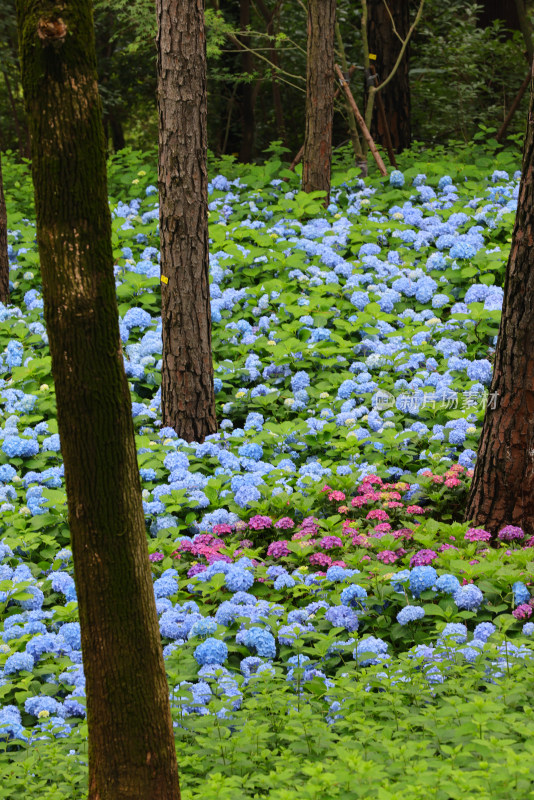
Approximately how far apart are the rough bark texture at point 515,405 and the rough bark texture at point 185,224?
2161 millimetres

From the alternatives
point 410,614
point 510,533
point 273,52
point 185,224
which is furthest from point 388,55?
point 410,614

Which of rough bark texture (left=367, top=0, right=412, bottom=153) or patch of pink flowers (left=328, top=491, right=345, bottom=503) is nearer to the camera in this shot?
patch of pink flowers (left=328, top=491, right=345, bottom=503)

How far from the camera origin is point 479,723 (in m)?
2.26

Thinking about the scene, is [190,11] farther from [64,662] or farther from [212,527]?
[64,662]

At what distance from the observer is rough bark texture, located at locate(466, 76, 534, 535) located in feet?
12.8

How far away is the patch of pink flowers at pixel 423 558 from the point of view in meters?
3.75

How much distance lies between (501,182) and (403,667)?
696 cm

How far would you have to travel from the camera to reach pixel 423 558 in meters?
3.75

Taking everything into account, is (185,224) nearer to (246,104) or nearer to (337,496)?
(337,496)

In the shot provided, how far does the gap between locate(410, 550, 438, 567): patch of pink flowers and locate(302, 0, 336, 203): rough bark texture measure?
5601 millimetres

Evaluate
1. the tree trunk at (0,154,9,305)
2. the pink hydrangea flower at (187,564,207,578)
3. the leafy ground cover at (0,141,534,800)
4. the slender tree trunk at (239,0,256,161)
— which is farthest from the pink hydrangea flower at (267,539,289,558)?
the slender tree trunk at (239,0,256,161)

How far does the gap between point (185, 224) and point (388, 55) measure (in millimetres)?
5637

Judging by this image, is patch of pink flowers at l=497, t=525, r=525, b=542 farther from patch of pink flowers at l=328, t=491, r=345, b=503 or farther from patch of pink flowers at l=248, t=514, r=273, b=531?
patch of pink flowers at l=248, t=514, r=273, b=531

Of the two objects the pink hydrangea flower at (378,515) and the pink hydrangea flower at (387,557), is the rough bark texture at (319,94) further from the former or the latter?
the pink hydrangea flower at (387,557)
